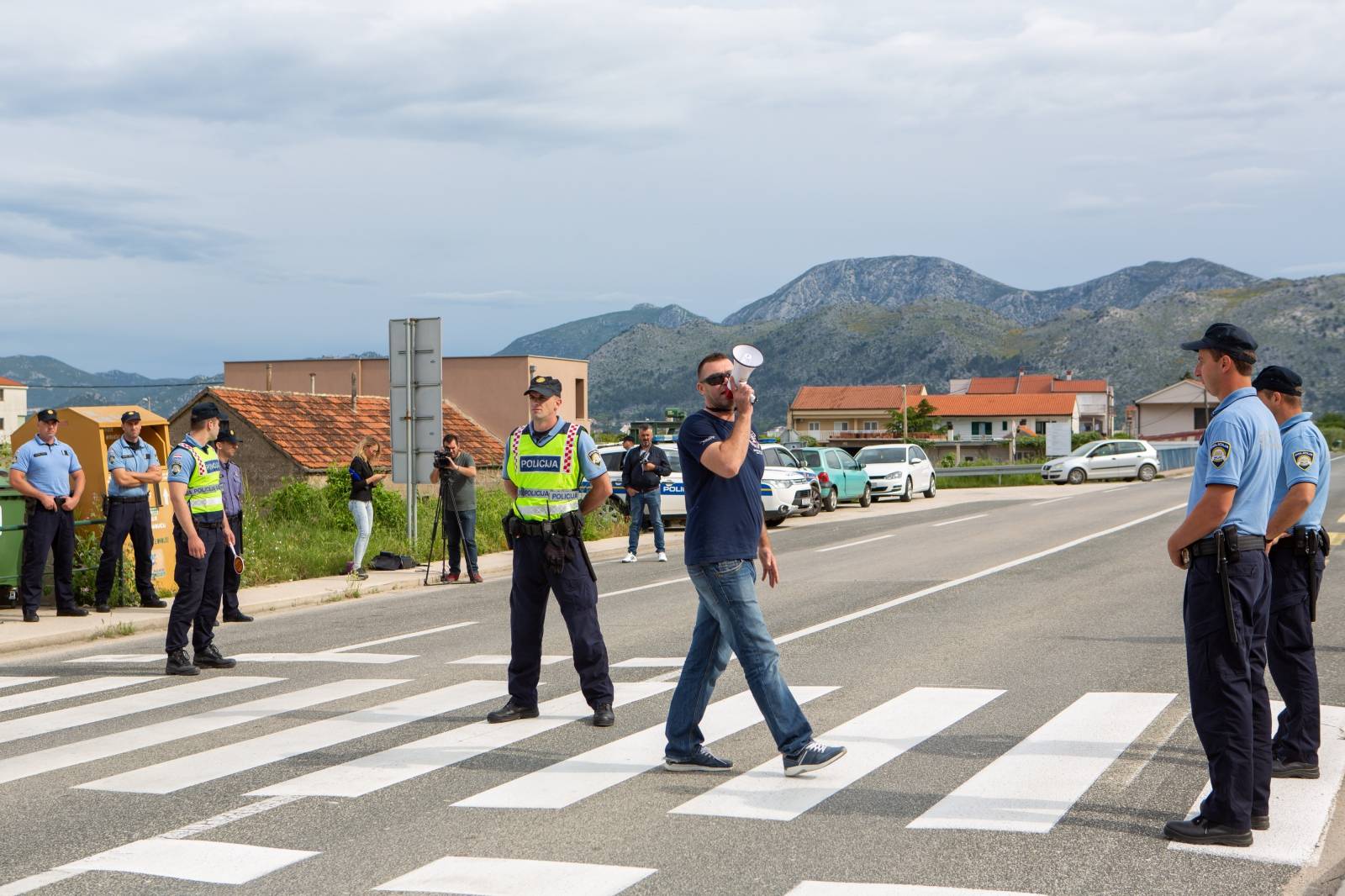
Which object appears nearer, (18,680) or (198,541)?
(198,541)

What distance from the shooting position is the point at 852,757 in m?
6.47

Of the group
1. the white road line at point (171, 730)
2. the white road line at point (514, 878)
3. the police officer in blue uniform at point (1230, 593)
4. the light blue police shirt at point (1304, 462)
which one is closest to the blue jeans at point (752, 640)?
the white road line at point (514, 878)

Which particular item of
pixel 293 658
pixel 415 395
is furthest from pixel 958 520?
pixel 293 658

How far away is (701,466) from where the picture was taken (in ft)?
19.4

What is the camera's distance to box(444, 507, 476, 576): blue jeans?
1658cm

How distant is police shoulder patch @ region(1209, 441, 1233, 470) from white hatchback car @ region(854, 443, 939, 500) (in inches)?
1177

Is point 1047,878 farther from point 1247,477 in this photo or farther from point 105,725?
point 105,725

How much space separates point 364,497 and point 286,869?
11.6 meters

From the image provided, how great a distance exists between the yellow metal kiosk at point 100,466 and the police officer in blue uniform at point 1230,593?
38.3ft

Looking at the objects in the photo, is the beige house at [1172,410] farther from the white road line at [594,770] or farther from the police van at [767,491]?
the white road line at [594,770]

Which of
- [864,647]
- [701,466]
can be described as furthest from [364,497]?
[701,466]

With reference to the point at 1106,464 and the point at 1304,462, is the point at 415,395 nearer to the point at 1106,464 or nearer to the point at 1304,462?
the point at 1304,462

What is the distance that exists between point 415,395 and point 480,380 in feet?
126

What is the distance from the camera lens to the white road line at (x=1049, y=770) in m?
5.34
